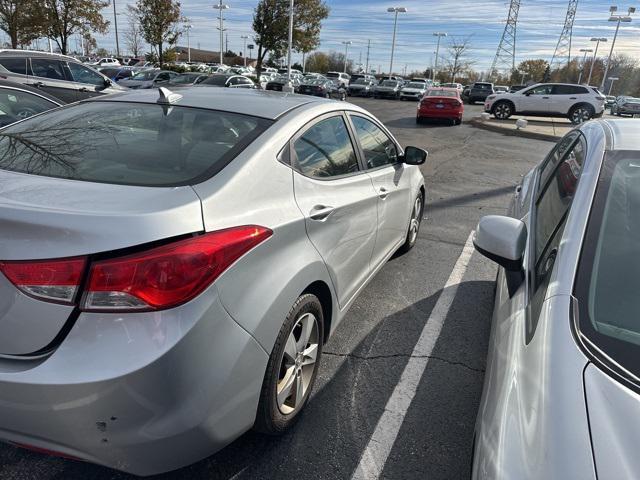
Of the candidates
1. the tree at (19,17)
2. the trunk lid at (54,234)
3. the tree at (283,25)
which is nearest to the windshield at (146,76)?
the tree at (19,17)

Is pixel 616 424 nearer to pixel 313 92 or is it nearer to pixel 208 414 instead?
pixel 208 414

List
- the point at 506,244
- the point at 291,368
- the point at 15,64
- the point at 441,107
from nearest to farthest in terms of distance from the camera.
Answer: the point at 506,244 → the point at 291,368 → the point at 15,64 → the point at 441,107

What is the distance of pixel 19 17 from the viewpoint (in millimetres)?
26188

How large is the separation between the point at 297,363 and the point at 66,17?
30791 mm

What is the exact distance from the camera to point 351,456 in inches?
92.4

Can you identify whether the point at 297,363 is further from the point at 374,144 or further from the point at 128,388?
the point at 374,144

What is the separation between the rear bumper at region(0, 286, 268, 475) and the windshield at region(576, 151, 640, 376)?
47.8 inches

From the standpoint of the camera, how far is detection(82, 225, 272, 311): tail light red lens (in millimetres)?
1611

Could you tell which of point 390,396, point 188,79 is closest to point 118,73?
point 188,79

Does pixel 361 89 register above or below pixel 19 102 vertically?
below

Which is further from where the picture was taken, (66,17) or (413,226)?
(66,17)

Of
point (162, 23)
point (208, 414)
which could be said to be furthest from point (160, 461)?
point (162, 23)

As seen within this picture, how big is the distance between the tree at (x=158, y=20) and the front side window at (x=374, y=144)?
3262 cm

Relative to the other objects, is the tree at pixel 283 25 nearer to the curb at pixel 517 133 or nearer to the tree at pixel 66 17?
the tree at pixel 66 17
